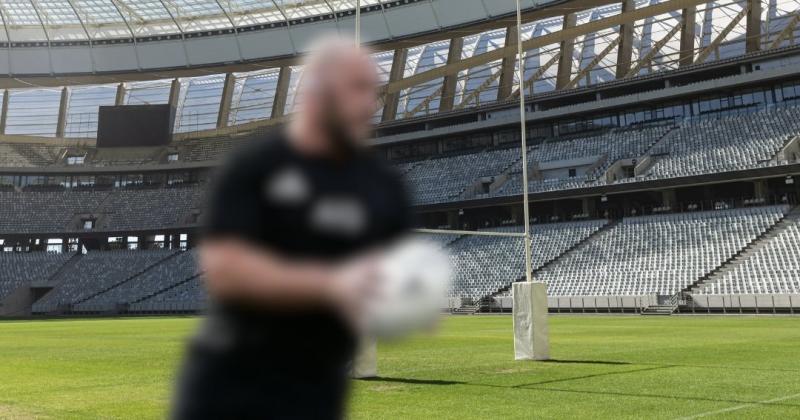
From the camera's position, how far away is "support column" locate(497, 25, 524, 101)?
4333 cm

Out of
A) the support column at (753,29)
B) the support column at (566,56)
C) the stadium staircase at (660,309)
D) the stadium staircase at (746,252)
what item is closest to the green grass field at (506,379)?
the stadium staircase at (660,309)

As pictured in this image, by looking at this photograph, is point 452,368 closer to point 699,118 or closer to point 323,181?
point 323,181

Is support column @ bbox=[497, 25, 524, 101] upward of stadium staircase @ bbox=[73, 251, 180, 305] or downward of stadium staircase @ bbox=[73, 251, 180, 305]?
upward

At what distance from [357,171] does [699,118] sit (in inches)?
1759

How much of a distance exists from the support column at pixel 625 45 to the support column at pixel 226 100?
27.2 meters

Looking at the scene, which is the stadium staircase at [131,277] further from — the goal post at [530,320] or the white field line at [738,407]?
the white field line at [738,407]

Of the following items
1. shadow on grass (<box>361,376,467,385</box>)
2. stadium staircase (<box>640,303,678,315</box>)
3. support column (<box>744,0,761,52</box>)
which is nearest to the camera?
shadow on grass (<box>361,376,467,385</box>)

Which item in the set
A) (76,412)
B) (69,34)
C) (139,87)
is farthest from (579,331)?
(139,87)

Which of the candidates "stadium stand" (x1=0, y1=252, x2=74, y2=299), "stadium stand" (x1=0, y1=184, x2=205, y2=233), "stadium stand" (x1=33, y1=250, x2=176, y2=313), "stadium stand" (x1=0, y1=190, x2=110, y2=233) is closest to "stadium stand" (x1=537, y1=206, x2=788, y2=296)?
"stadium stand" (x1=33, y1=250, x2=176, y2=313)

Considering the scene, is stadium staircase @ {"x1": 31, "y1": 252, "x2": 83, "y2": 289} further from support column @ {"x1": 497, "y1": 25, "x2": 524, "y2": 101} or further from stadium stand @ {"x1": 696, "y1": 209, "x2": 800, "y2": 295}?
stadium stand @ {"x1": 696, "y1": 209, "x2": 800, "y2": 295}

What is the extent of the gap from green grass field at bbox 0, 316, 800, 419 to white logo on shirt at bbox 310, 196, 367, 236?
222 centimetres

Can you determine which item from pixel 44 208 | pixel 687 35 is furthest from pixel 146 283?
pixel 687 35

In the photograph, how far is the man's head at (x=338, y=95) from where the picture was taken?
4.49ft

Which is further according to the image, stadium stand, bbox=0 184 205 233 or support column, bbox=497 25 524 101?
stadium stand, bbox=0 184 205 233
